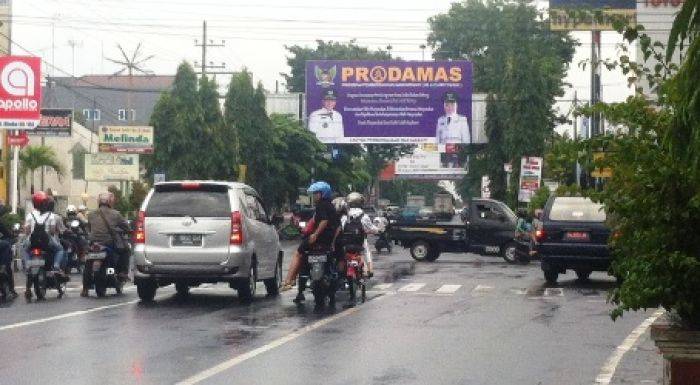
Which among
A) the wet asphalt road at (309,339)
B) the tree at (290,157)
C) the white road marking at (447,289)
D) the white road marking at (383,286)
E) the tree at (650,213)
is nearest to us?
the tree at (650,213)

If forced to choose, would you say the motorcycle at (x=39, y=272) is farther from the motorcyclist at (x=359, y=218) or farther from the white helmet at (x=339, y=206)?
the motorcyclist at (x=359, y=218)

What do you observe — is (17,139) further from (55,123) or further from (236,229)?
(55,123)

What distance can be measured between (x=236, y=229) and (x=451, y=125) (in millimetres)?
46036

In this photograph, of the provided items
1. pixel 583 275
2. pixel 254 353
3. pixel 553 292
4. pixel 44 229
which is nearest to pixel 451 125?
pixel 583 275

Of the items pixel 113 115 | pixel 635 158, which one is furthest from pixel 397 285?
pixel 113 115

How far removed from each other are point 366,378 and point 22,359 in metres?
3.36

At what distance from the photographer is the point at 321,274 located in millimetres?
21281

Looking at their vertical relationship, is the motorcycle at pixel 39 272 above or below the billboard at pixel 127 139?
below

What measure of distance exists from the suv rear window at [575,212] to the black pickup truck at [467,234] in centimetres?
1235

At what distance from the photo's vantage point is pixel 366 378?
12.7 meters

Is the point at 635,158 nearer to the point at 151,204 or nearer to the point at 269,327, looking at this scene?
the point at 269,327

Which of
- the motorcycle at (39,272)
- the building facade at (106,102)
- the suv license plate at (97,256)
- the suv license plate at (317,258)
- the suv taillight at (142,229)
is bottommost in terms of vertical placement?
the motorcycle at (39,272)

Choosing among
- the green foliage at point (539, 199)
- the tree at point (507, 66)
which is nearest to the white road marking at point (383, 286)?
the green foliage at point (539, 199)

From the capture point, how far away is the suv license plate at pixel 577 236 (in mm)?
28859
